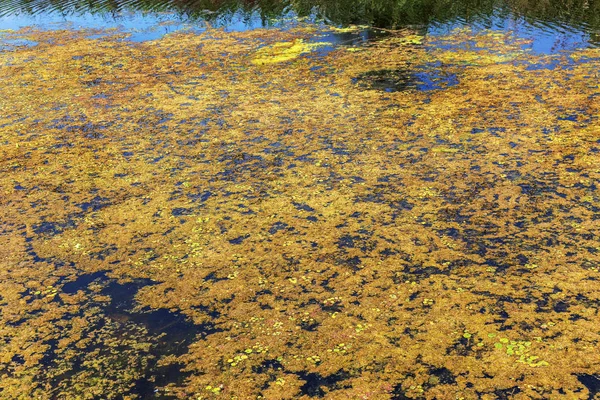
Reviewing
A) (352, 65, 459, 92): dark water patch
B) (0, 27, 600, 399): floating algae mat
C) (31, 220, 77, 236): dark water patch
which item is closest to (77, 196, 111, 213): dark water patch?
(0, 27, 600, 399): floating algae mat

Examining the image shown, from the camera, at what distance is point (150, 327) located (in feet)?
9.32

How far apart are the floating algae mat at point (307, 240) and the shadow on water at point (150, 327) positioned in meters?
0.01

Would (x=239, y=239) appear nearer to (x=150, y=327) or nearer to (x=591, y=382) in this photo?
(x=150, y=327)

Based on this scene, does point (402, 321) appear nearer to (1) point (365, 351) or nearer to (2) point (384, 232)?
(1) point (365, 351)

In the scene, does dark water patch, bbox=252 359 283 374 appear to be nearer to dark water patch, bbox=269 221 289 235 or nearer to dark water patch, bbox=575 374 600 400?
dark water patch, bbox=269 221 289 235

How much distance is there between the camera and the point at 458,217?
3543 millimetres

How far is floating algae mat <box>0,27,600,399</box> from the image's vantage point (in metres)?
2.50

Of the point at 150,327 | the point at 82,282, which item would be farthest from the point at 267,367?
the point at 82,282

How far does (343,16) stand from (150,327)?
27.1 ft

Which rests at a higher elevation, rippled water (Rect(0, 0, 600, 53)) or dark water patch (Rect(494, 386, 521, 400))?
rippled water (Rect(0, 0, 600, 53))

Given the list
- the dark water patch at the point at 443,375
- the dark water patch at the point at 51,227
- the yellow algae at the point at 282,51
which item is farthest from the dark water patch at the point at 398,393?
the yellow algae at the point at 282,51

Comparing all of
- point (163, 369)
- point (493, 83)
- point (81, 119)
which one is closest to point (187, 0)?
point (81, 119)

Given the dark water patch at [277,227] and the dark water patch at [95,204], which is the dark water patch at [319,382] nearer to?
the dark water patch at [277,227]

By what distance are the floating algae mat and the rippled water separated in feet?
7.94
